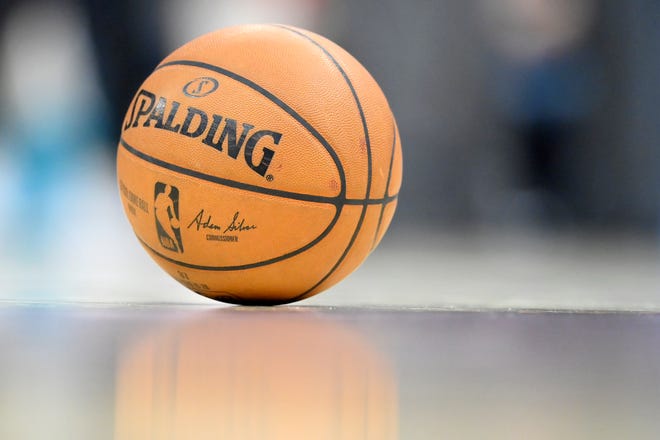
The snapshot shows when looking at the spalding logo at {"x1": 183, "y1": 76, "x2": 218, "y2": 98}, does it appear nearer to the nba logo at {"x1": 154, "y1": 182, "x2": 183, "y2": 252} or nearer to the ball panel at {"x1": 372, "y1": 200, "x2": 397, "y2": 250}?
the nba logo at {"x1": 154, "y1": 182, "x2": 183, "y2": 252}

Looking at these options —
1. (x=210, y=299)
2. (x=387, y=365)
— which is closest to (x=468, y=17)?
(x=210, y=299)

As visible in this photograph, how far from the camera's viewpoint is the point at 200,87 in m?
2.48

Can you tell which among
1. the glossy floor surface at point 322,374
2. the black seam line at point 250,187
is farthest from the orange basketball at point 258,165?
the glossy floor surface at point 322,374

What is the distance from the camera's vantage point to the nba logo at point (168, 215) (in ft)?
8.04

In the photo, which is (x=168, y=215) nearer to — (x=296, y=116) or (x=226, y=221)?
(x=226, y=221)

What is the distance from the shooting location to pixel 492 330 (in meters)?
2.31

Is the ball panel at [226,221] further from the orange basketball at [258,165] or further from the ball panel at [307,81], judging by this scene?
the ball panel at [307,81]

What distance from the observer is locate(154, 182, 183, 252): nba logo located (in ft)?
8.04

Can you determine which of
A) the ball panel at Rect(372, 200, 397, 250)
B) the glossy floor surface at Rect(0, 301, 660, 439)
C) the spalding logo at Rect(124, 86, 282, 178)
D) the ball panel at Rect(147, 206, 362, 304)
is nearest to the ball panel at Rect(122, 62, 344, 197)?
the spalding logo at Rect(124, 86, 282, 178)

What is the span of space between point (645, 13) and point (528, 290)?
5263 millimetres

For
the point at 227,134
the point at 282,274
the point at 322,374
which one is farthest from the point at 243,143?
the point at 322,374

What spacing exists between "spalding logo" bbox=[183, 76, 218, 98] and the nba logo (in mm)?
274

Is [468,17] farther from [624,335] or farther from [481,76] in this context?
[624,335]

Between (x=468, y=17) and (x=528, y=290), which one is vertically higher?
(x=468, y=17)
